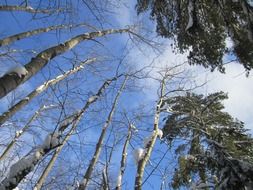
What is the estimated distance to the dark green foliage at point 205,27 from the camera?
26.7ft

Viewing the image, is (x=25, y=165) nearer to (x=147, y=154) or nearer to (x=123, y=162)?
(x=147, y=154)

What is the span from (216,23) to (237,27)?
748mm

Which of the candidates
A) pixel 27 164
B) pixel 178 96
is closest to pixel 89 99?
A: pixel 27 164

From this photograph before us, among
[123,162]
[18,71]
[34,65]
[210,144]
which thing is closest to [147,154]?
Result: [123,162]

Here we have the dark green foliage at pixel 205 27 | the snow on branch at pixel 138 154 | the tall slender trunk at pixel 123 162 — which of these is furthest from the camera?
the snow on branch at pixel 138 154

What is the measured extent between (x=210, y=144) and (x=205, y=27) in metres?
3.05

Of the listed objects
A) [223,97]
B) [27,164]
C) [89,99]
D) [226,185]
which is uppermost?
[223,97]

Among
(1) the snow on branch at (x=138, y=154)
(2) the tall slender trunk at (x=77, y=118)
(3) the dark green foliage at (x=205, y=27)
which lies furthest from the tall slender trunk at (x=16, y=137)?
(3) the dark green foliage at (x=205, y=27)

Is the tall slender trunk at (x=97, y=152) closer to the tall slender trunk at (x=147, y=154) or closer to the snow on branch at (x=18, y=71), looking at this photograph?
the tall slender trunk at (x=147, y=154)

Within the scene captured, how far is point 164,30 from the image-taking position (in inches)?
399

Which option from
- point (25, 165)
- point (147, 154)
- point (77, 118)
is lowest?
point (25, 165)

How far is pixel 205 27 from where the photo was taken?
A: 9.09m

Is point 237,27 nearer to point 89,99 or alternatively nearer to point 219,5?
point 219,5

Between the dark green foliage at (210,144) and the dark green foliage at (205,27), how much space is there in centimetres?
180
